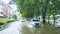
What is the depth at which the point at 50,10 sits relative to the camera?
4022cm

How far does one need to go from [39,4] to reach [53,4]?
3.75m

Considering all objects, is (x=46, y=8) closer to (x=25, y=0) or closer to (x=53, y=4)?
(x=53, y=4)

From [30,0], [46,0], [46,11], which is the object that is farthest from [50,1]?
[30,0]

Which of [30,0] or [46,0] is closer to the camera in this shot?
[30,0]

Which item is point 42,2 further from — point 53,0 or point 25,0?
point 25,0

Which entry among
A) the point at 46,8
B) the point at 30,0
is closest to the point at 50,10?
the point at 46,8

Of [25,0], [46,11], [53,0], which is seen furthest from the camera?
[46,11]

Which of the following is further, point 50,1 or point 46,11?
point 46,11

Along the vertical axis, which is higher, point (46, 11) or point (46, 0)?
point (46, 0)

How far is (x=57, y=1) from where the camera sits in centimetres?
3719

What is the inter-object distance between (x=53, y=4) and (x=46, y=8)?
325cm

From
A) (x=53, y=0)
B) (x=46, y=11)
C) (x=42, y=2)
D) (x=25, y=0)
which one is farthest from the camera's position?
(x=46, y=11)

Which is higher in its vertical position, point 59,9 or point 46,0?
point 46,0

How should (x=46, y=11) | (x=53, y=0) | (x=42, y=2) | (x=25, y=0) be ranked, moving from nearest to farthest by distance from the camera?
(x=25, y=0)
(x=53, y=0)
(x=42, y=2)
(x=46, y=11)
